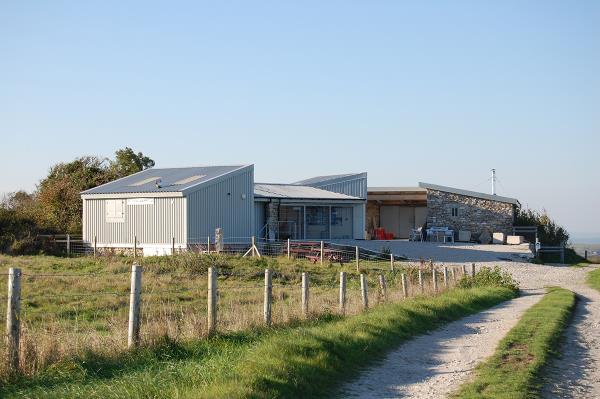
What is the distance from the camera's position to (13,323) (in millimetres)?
9773

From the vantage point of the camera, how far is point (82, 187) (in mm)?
50469

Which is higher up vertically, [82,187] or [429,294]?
[82,187]

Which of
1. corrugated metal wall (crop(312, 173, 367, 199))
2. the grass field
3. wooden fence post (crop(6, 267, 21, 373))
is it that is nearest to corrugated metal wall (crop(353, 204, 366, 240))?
corrugated metal wall (crop(312, 173, 367, 199))

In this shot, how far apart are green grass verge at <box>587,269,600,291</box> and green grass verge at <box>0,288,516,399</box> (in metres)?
20.7

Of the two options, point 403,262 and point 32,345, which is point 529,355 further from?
point 403,262

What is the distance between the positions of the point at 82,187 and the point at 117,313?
112ft

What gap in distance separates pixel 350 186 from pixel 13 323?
4123 cm

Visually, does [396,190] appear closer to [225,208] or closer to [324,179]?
[324,179]

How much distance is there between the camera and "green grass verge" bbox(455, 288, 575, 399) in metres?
10.5

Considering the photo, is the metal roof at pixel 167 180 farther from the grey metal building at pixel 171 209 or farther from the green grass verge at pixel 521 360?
the green grass verge at pixel 521 360

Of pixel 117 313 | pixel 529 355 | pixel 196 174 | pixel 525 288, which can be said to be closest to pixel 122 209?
pixel 196 174

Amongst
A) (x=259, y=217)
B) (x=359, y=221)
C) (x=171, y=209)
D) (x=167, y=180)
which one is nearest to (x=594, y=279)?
(x=359, y=221)

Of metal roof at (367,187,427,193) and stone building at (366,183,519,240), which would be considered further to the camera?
metal roof at (367,187,427,193)

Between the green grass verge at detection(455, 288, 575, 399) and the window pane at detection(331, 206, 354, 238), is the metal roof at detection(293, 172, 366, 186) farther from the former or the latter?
A: the green grass verge at detection(455, 288, 575, 399)
